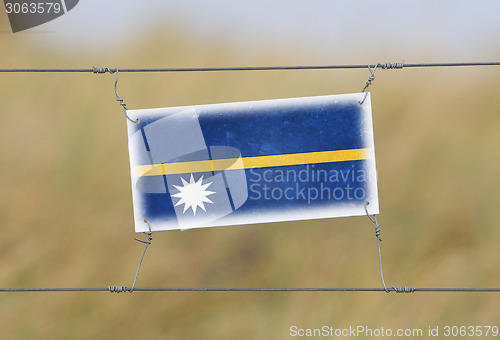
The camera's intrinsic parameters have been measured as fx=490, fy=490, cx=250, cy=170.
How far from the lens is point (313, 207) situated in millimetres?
1771

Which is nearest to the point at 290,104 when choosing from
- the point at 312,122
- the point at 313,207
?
the point at 312,122

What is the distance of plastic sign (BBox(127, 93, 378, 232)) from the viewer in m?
1.77

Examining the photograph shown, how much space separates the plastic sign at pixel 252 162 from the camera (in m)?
1.77

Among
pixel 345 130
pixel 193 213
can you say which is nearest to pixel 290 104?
pixel 345 130

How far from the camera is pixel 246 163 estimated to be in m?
1.79

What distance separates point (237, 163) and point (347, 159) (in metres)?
0.40

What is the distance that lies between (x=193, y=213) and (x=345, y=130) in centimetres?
63

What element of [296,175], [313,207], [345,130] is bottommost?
[313,207]

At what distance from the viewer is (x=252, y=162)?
1.79 m

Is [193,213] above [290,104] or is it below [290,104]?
below

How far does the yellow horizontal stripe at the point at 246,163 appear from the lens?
177 cm

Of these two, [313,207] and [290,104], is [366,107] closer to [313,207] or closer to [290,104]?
[290,104]

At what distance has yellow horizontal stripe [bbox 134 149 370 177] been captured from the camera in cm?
177

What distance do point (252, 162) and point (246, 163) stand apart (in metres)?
0.02
